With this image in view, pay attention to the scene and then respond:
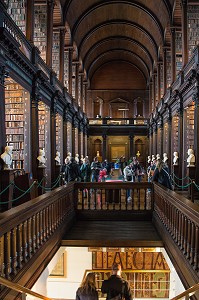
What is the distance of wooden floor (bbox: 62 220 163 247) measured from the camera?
5.37m

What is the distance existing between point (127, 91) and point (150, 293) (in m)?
21.1

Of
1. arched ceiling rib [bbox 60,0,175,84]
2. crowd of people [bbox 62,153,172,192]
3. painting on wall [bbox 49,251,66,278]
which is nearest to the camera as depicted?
painting on wall [bbox 49,251,66,278]

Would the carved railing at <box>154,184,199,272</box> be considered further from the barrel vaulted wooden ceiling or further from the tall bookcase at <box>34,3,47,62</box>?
the barrel vaulted wooden ceiling

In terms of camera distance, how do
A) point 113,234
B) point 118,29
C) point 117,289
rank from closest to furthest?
point 117,289 < point 113,234 < point 118,29

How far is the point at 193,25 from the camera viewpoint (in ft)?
38.7

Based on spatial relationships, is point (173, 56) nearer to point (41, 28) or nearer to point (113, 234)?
point (41, 28)

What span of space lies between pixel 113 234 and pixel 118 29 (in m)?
17.4

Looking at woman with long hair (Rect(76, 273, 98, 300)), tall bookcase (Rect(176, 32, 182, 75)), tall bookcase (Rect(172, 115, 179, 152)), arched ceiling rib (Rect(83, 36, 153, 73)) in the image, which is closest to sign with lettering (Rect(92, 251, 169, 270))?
woman with long hair (Rect(76, 273, 98, 300))

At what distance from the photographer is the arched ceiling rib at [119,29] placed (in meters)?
15.6

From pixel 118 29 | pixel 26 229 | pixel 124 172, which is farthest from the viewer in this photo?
pixel 118 29

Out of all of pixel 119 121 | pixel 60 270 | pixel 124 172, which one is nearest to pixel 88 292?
pixel 60 270

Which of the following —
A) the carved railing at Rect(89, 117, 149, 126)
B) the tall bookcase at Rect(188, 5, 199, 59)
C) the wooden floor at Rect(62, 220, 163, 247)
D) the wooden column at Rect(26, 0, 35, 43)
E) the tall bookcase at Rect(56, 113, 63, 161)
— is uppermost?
the tall bookcase at Rect(188, 5, 199, 59)

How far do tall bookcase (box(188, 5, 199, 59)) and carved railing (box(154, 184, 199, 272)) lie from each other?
8.27 meters

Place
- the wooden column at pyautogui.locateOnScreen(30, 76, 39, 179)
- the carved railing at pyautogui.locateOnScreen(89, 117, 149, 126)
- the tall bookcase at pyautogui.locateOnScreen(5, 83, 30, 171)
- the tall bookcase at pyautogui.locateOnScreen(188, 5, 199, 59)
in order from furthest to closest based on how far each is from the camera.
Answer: the carved railing at pyautogui.locateOnScreen(89, 117, 149, 126) → the tall bookcase at pyautogui.locateOnScreen(188, 5, 199, 59) → the tall bookcase at pyautogui.locateOnScreen(5, 83, 30, 171) → the wooden column at pyautogui.locateOnScreen(30, 76, 39, 179)
